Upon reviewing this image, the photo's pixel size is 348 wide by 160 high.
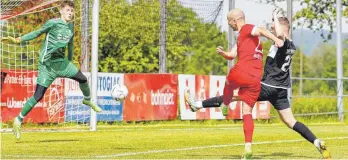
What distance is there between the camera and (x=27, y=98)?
20.2 m

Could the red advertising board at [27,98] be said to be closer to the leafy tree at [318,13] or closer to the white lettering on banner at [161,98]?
the white lettering on banner at [161,98]

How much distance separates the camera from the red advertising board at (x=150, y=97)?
22.4m

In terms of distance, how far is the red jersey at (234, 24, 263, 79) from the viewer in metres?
10.5

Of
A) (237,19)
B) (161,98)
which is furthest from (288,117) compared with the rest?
(161,98)

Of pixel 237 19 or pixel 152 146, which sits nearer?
pixel 237 19

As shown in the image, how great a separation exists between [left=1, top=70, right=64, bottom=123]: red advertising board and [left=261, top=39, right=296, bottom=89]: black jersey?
10303 mm

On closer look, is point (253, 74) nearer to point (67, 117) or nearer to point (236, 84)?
point (236, 84)

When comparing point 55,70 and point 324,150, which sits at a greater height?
point 55,70

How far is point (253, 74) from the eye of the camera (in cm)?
1047

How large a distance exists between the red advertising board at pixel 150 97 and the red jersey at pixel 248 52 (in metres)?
11.9

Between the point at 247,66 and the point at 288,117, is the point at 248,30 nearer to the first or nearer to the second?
the point at 247,66

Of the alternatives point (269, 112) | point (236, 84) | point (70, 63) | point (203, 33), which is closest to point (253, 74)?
point (236, 84)

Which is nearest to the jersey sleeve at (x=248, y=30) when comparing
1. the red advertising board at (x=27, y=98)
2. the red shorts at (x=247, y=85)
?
the red shorts at (x=247, y=85)

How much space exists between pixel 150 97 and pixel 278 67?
1240 cm
